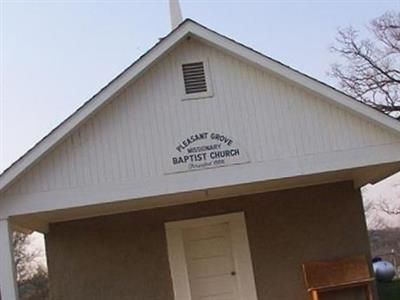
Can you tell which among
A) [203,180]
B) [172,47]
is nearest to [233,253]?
[203,180]

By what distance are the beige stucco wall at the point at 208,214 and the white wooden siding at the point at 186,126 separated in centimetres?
258

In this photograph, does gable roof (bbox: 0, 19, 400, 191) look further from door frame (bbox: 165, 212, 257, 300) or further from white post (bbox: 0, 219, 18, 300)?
door frame (bbox: 165, 212, 257, 300)

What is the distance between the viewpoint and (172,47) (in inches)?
404

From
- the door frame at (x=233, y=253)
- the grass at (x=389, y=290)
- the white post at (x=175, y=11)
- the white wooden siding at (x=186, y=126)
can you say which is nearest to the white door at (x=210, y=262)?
the door frame at (x=233, y=253)

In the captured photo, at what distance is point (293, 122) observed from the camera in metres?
10.1

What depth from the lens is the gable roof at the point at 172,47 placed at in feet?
31.8

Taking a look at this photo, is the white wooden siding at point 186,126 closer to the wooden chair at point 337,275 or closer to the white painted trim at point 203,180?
the white painted trim at point 203,180

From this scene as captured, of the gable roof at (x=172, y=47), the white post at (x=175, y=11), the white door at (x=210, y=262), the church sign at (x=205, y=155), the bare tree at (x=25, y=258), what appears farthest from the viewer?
the bare tree at (x=25, y=258)

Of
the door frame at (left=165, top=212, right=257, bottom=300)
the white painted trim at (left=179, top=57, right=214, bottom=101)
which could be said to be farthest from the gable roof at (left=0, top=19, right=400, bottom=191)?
the door frame at (left=165, top=212, right=257, bottom=300)

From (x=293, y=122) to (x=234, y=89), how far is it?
96 cm

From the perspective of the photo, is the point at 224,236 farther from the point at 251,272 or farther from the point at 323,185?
the point at 323,185

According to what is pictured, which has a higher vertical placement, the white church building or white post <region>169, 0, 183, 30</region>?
white post <region>169, 0, 183, 30</region>

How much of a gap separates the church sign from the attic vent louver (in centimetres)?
77

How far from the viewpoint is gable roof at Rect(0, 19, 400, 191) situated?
31.8 feet
